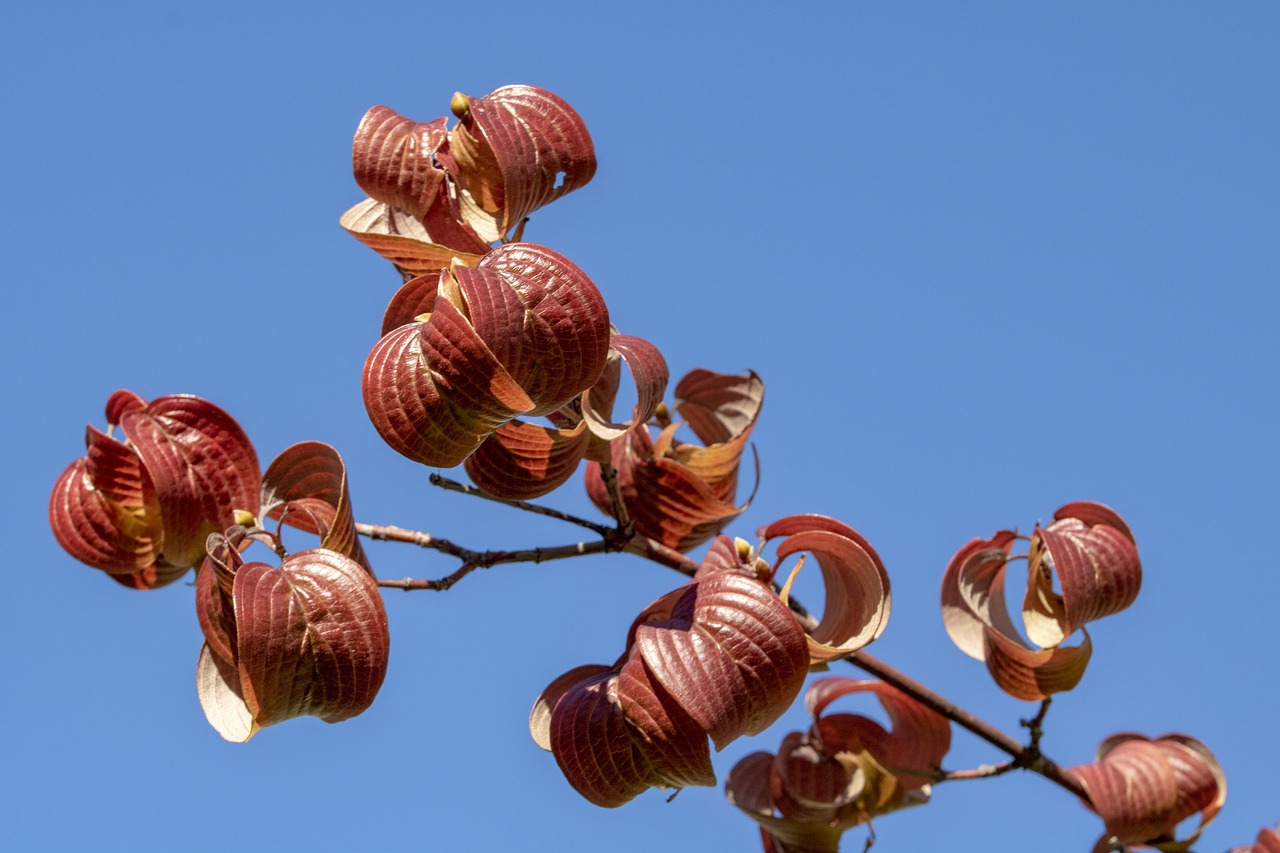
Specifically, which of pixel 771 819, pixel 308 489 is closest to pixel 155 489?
pixel 308 489

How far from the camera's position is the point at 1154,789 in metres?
2.14

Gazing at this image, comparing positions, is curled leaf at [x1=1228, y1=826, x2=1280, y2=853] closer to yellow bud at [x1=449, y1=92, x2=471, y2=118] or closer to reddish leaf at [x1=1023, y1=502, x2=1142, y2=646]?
reddish leaf at [x1=1023, y1=502, x2=1142, y2=646]

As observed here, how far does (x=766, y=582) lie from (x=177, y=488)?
816 millimetres

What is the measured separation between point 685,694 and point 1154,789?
3.79ft

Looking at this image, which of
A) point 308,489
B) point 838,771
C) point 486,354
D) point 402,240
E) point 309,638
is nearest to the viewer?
point 486,354

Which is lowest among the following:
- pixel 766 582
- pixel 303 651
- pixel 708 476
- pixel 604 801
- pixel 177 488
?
pixel 604 801

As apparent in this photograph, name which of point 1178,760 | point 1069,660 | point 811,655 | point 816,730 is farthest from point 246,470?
point 1178,760

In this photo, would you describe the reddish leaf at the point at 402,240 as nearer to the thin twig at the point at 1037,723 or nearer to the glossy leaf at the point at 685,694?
the glossy leaf at the point at 685,694

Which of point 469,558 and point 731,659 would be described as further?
point 469,558

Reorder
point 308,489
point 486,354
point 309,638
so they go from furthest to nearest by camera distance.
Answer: point 308,489
point 309,638
point 486,354

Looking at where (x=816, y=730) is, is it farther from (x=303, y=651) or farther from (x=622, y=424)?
(x=303, y=651)

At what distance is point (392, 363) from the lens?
1395 millimetres

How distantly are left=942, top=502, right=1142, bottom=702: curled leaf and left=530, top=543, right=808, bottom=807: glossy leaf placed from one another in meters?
0.71

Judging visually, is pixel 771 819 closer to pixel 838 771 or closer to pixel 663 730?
pixel 838 771
